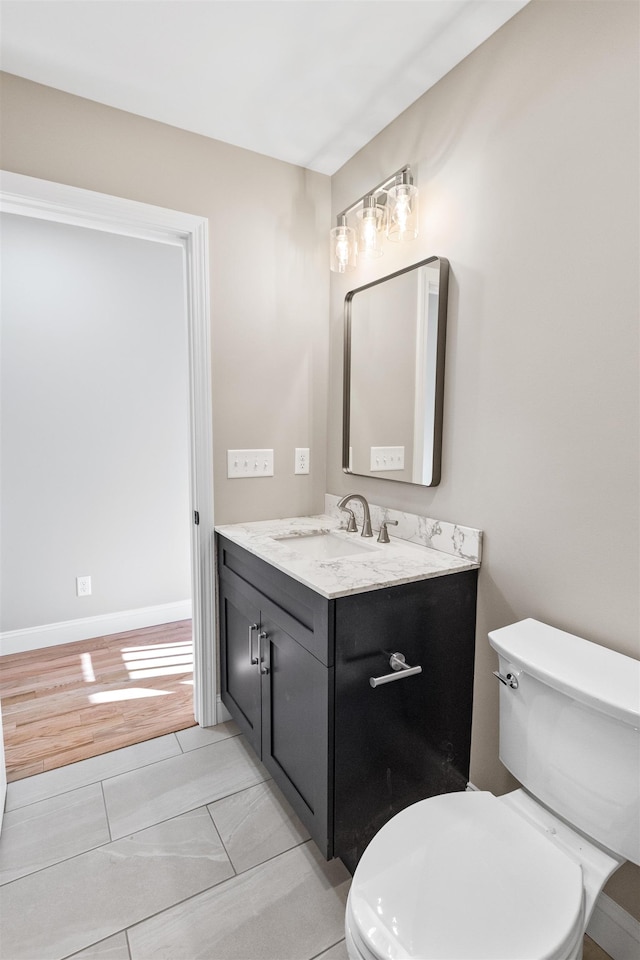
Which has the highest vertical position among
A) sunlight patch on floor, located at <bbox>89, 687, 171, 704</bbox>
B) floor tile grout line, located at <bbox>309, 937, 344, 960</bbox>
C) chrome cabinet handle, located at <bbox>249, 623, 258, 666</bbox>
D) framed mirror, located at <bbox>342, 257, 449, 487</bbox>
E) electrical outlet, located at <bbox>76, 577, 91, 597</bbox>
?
framed mirror, located at <bbox>342, 257, 449, 487</bbox>

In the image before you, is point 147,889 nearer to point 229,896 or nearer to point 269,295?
point 229,896

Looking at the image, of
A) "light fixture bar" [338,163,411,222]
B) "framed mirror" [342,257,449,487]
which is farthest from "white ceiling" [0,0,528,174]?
"framed mirror" [342,257,449,487]

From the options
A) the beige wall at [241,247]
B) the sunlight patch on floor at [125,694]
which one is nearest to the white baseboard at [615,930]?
the beige wall at [241,247]

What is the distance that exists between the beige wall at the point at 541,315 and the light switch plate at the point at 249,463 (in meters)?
0.75

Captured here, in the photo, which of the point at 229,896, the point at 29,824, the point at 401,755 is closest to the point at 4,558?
the point at 29,824

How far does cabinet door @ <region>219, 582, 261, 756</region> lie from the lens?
5.70 feet

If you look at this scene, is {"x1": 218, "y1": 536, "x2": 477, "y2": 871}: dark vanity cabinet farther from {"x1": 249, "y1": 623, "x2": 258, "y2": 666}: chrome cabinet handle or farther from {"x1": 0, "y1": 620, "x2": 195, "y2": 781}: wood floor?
{"x1": 0, "y1": 620, "x2": 195, "y2": 781}: wood floor

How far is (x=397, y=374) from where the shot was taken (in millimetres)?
1823

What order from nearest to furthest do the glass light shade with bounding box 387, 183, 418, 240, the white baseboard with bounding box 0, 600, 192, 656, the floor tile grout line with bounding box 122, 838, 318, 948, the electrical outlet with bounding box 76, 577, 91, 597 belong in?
1. the floor tile grout line with bounding box 122, 838, 318, 948
2. the glass light shade with bounding box 387, 183, 418, 240
3. the white baseboard with bounding box 0, 600, 192, 656
4. the electrical outlet with bounding box 76, 577, 91, 597

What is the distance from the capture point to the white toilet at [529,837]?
2.72 ft

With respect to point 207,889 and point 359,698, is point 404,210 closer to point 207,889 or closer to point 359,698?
point 359,698

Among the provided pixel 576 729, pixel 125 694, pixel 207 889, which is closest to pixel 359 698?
pixel 576 729

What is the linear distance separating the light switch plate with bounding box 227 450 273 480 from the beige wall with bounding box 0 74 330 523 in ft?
0.10

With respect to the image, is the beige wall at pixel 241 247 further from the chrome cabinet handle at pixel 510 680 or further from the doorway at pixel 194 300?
the chrome cabinet handle at pixel 510 680
